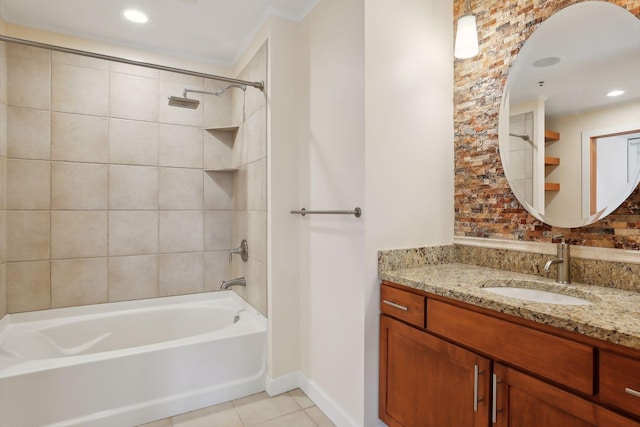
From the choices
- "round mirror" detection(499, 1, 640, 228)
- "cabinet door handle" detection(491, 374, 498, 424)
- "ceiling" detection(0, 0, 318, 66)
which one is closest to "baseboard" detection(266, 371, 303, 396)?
"cabinet door handle" detection(491, 374, 498, 424)

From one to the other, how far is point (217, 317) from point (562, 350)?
7.99ft

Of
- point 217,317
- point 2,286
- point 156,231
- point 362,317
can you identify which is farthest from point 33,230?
point 362,317

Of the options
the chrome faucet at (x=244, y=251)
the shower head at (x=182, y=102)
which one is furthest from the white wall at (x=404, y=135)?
the shower head at (x=182, y=102)

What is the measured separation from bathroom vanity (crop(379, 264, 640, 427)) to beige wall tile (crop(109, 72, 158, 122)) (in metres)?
2.31

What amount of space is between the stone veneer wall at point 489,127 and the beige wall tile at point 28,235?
2.79 metres

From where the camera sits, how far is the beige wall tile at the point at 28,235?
93.0 inches

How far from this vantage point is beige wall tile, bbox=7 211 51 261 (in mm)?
2363

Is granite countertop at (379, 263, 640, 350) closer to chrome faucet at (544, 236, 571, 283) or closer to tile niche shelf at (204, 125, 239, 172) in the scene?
chrome faucet at (544, 236, 571, 283)

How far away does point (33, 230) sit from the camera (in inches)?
95.7

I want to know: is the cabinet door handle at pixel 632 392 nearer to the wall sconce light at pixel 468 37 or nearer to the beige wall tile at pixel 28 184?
the wall sconce light at pixel 468 37

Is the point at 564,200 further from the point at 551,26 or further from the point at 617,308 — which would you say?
the point at 551,26

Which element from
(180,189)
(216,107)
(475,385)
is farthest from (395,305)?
(216,107)

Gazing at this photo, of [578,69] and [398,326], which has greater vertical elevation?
[578,69]

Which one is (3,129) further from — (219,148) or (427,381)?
(427,381)
